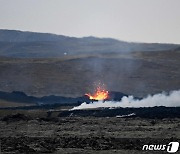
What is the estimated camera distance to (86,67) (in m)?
143

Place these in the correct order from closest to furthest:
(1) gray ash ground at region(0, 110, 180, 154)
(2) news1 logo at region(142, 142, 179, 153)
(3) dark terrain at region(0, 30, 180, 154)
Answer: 1. (2) news1 logo at region(142, 142, 179, 153)
2. (1) gray ash ground at region(0, 110, 180, 154)
3. (3) dark terrain at region(0, 30, 180, 154)

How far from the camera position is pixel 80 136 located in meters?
37.0

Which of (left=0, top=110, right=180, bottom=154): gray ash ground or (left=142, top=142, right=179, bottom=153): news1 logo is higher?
(left=142, top=142, right=179, bottom=153): news1 logo

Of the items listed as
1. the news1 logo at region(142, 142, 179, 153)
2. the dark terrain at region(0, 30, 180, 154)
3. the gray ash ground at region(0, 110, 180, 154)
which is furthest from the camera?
the dark terrain at region(0, 30, 180, 154)

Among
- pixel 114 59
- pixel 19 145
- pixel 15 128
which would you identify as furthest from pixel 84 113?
pixel 114 59

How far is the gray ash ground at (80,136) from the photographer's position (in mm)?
28781

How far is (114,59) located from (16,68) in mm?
33318

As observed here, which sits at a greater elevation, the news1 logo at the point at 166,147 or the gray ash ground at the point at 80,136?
the news1 logo at the point at 166,147

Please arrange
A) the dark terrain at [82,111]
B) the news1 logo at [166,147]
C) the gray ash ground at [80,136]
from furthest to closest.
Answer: the dark terrain at [82,111], the gray ash ground at [80,136], the news1 logo at [166,147]

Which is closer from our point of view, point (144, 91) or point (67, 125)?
point (67, 125)

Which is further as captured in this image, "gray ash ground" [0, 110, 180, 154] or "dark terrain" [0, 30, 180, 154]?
"dark terrain" [0, 30, 180, 154]

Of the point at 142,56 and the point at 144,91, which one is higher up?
the point at 142,56

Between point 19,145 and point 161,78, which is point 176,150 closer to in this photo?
point 19,145

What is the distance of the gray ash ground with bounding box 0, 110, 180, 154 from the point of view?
2878 centimetres
